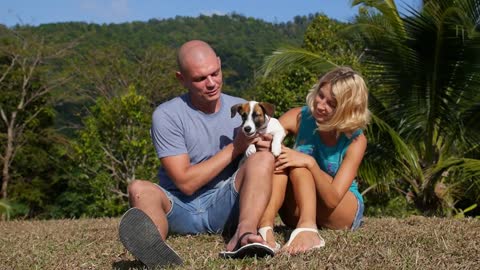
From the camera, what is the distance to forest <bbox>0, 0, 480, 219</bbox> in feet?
32.4

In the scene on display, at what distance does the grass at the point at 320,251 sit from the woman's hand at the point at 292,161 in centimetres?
51

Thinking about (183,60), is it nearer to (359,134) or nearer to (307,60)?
(359,134)

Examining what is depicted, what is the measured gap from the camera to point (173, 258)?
364 cm

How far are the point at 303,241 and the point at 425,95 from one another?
21.4ft

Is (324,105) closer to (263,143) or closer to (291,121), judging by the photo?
(263,143)

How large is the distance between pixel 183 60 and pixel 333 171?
1.27 m

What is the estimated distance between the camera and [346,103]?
4535 mm

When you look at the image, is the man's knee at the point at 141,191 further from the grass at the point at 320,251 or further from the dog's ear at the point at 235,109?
the dog's ear at the point at 235,109

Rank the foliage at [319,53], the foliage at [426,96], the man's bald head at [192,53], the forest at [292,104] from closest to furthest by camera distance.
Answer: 1. the man's bald head at [192,53]
2. the foliage at [426,96]
3. the forest at [292,104]
4. the foliage at [319,53]

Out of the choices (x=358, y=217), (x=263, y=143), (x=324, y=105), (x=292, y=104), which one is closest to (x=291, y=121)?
(x=263, y=143)

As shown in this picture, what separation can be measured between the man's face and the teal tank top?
68 cm

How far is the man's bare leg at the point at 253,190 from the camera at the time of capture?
12.8ft

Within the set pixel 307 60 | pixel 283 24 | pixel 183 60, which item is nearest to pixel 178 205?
pixel 183 60

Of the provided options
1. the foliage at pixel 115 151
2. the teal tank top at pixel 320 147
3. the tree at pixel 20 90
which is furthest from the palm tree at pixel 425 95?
the tree at pixel 20 90
